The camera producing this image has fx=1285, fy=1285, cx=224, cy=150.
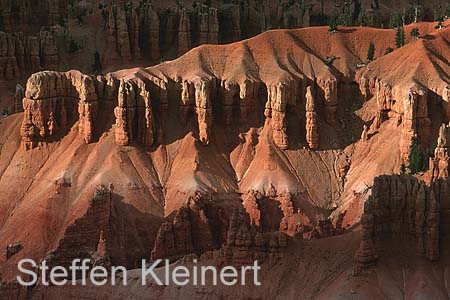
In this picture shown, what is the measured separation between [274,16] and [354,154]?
50524 millimetres

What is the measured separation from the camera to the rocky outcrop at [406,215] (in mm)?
81562

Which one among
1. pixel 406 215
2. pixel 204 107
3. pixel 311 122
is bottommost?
pixel 406 215

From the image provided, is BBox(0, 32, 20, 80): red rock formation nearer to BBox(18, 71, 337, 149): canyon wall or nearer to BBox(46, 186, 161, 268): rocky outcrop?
BBox(18, 71, 337, 149): canyon wall

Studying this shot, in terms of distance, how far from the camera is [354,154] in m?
119

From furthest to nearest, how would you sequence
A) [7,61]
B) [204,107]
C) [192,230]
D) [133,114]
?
[7,61] → [204,107] → [133,114] → [192,230]

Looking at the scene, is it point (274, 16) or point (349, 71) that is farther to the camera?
point (274, 16)

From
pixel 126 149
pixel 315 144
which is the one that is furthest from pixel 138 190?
pixel 315 144

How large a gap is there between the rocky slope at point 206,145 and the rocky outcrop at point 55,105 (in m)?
0.11

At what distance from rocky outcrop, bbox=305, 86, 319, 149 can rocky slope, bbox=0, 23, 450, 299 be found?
0.21m

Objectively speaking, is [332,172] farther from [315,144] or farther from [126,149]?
[126,149]

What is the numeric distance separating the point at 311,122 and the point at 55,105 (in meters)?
23.6

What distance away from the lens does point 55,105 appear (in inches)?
4638

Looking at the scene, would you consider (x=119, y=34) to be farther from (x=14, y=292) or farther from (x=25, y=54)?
(x=14, y=292)

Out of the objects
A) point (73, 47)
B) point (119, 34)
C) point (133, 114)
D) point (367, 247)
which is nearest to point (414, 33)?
point (133, 114)
